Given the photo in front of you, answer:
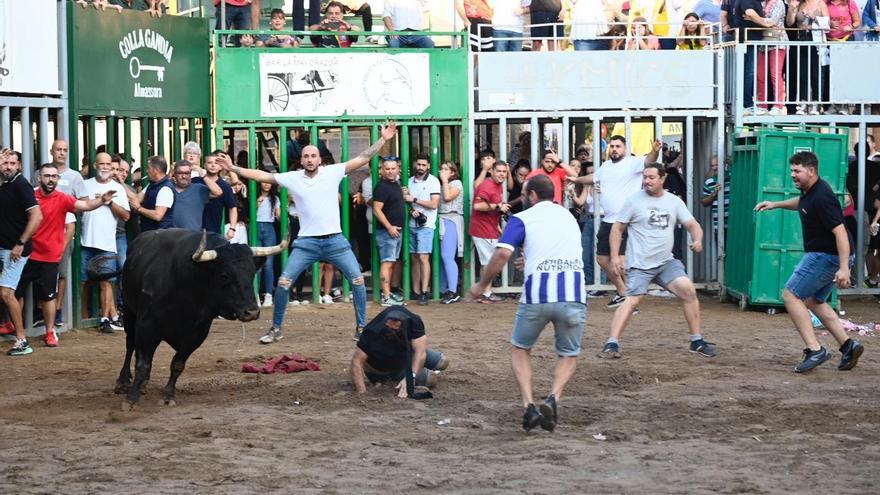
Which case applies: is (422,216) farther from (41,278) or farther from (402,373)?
(402,373)

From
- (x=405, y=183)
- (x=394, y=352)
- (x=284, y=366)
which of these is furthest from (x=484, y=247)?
(x=394, y=352)

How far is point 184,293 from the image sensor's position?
10594 millimetres

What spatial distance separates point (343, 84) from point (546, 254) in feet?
28.3

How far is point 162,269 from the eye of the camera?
10.6m

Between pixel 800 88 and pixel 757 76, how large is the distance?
0.56m

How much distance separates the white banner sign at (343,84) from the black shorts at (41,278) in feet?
14.6

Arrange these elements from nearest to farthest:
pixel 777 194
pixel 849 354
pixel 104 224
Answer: pixel 849 354, pixel 104 224, pixel 777 194

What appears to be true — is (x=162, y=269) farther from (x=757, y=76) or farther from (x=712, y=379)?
(x=757, y=76)

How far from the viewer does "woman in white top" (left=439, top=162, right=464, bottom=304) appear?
17.6 metres

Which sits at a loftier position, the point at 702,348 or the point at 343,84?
the point at 343,84

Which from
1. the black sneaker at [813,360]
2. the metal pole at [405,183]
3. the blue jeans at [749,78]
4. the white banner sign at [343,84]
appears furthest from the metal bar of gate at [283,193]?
the black sneaker at [813,360]

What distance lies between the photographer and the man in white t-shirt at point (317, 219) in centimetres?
1339

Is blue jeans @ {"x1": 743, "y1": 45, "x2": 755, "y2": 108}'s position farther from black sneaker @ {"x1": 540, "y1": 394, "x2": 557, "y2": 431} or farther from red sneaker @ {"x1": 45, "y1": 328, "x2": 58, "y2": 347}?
black sneaker @ {"x1": 540, "y1": 394, "x2": 557, "y2": 431}

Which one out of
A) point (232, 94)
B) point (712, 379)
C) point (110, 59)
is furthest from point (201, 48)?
point (712, 379)
